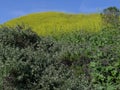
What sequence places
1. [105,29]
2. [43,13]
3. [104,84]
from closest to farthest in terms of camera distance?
→ [104,84] < [105,29] < [43,13]

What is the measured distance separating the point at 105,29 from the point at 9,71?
5753 millimetres

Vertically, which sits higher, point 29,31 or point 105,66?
point 29,31

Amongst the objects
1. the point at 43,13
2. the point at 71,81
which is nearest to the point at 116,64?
the point at 71,81

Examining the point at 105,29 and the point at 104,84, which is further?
the point at 105,29

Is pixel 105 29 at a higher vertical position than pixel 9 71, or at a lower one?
higher

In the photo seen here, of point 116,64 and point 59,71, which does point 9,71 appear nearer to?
point 59,71

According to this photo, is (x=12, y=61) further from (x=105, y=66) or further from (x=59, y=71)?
→ (x=105, y=66)

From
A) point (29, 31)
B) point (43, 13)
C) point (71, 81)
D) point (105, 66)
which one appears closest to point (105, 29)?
point (29, 31)

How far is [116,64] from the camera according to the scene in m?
9.89


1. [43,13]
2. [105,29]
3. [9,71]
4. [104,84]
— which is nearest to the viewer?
[9,71]

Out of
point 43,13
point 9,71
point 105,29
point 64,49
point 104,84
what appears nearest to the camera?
point 9,71

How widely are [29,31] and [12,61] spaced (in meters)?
2.89

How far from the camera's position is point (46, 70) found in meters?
9.63

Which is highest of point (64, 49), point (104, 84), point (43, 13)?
point (43, 13)
